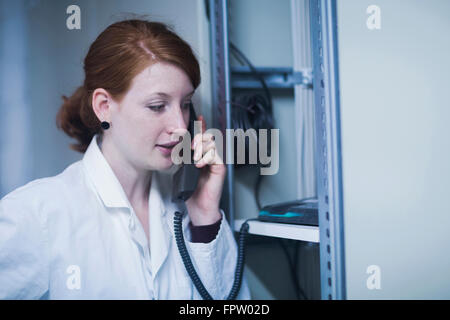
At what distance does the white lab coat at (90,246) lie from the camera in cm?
73

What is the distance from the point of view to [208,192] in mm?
959

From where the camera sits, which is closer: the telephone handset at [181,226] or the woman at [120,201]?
the woman at [120,201]

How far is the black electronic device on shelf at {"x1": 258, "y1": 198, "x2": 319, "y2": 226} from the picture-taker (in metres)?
0.81

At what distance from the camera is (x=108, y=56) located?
0.82 meters

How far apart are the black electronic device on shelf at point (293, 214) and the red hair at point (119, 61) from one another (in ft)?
1.24

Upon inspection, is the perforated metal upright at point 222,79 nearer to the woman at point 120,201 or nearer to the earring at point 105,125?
the woman at point 120,201

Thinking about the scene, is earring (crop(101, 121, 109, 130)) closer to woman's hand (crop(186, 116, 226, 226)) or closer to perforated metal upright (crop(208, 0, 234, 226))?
woman's hand (crop(186, 116, 226, 226))

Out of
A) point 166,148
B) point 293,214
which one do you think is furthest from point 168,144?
point 293,214

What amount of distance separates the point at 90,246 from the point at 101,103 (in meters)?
0.32

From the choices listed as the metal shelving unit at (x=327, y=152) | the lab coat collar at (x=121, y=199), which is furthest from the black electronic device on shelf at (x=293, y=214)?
the lab coat collar at (x=121, y=199)

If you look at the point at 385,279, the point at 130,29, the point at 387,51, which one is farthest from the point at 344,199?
the point at 130,29

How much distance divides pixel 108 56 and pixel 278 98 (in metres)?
0.60

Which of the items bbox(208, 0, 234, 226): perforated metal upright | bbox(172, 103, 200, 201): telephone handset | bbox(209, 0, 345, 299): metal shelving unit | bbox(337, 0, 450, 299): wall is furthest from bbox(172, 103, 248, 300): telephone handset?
bbox(337, 0, 450, 299): wall
